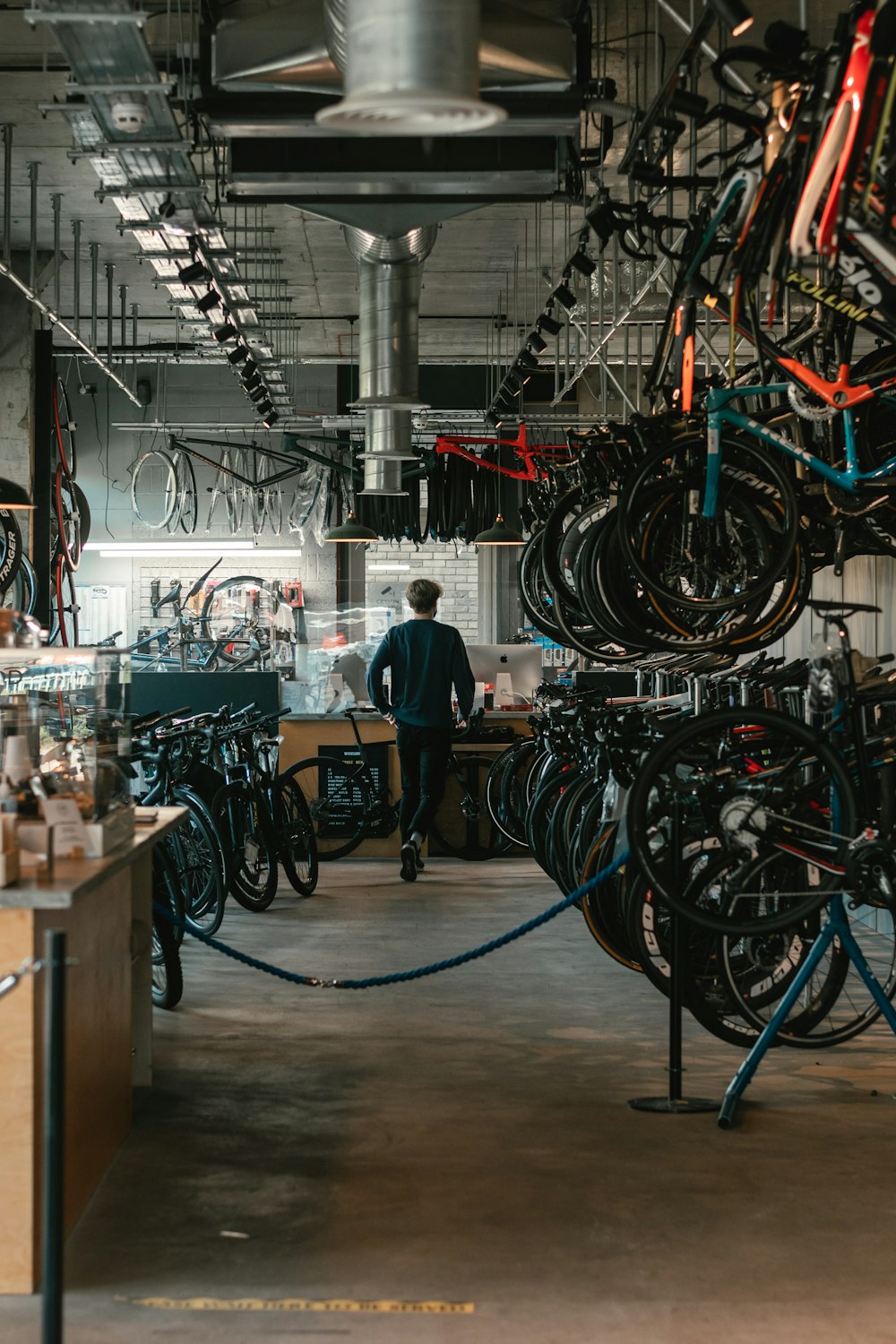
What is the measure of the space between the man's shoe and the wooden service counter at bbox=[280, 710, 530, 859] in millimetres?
922

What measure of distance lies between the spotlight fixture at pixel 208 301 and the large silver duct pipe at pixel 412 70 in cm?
439

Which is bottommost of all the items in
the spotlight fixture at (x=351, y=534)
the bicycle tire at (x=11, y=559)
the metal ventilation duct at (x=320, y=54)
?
the bicycle tire at (x=11, y=559)

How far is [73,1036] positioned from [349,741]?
6.20 m

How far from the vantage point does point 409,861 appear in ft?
28.4

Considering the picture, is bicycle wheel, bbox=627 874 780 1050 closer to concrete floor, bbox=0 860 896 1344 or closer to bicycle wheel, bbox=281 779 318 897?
concrete floor, bbox=0 860 896 1344

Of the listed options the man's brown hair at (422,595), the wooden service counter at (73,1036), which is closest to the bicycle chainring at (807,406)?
the wooden service counter at (73,1036)

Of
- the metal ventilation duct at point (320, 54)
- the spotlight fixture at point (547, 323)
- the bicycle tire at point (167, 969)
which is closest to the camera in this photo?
the metal ventilation duct at point (320, 54)

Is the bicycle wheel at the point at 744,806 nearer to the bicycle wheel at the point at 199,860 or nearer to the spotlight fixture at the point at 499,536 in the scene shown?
the bicycle wheel at the point at 199,860

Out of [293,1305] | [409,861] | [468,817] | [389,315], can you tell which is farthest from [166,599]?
[293,1305]

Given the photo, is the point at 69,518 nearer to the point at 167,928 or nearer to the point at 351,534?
the point at 351,534

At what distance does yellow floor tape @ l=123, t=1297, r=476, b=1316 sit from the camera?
2957 mm

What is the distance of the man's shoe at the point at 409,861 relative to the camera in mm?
8664

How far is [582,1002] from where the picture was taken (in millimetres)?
5719

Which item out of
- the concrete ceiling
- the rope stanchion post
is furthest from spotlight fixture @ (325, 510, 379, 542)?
the rope stanchion post
